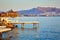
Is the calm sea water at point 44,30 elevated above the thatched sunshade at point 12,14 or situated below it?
below

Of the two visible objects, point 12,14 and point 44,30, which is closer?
point 44,30

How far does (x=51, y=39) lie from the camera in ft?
10.7

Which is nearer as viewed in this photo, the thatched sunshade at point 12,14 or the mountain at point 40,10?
the mountain at point 40,10

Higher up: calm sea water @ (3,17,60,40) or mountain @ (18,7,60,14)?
mountain @ (18,7,60,14)

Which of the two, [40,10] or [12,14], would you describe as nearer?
[40,10]

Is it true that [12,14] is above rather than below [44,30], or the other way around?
above

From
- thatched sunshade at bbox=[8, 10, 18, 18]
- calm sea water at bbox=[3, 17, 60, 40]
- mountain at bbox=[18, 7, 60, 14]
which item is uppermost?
mountain at bbox=[18, 7, 60, 14]

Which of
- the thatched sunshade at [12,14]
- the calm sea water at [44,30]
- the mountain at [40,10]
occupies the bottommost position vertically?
the calm sea water at [44,30]

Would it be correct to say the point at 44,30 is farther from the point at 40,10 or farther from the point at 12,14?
the point at 12,14

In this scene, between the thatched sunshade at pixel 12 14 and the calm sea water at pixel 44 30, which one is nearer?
the calm sea water at pixel 44 30

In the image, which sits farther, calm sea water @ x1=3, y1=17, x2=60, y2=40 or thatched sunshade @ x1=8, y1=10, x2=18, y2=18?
thatched sunshade @ x1=8, y1=10, x2=18, y2=18

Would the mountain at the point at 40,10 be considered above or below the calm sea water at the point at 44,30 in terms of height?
above

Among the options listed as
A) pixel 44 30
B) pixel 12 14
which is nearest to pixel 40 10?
pixel 44 30

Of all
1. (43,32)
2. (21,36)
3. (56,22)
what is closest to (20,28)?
(21,36)
